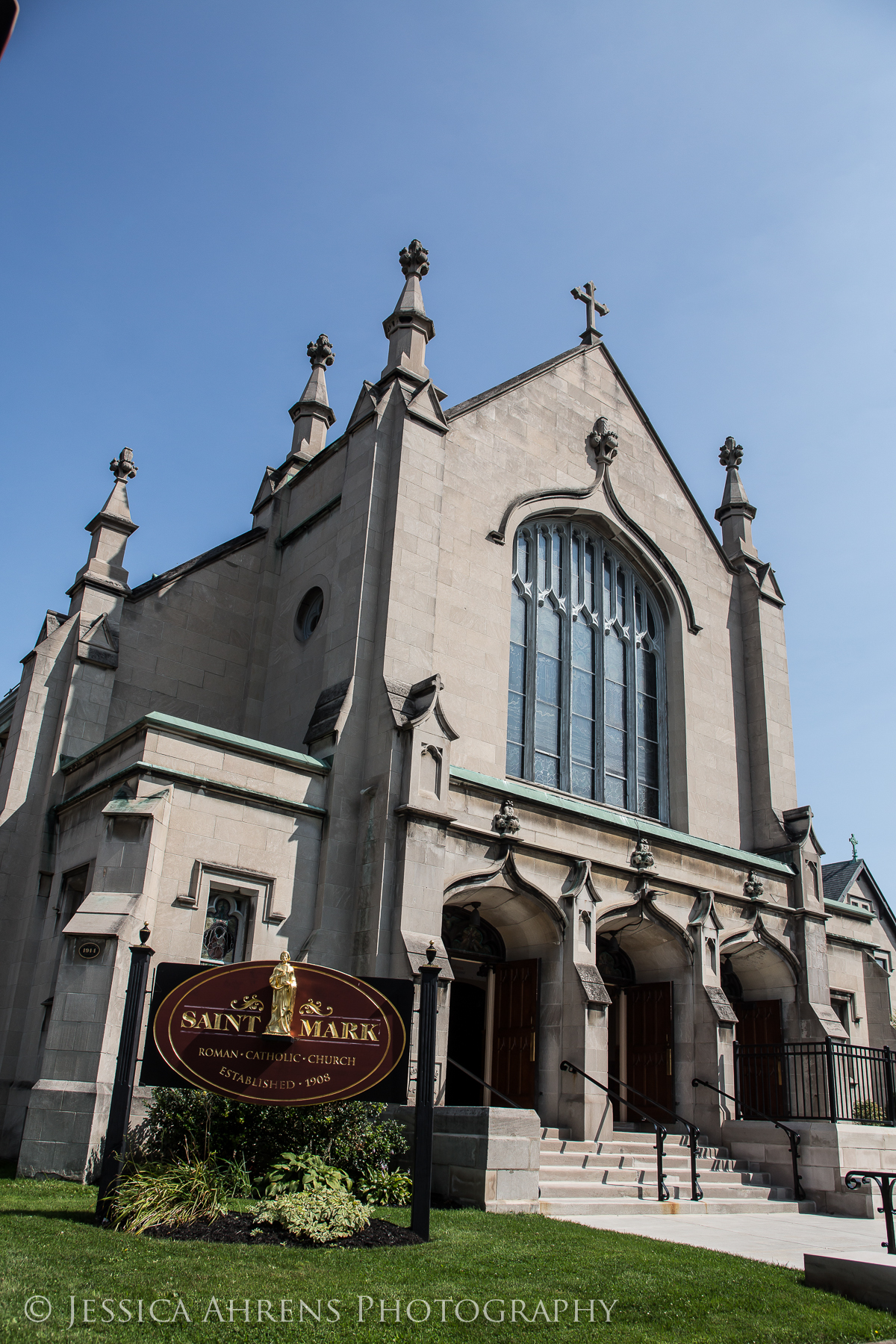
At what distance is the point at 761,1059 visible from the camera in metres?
20.6

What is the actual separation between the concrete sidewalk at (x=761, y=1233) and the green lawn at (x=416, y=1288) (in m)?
1.27

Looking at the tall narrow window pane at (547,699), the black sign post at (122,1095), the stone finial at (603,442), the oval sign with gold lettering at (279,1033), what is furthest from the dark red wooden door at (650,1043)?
the black sign post at (122,1095)

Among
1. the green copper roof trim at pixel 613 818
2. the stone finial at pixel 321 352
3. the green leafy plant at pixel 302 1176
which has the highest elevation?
the stone finial at pixel 321 352

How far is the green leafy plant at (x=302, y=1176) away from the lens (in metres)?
9.40

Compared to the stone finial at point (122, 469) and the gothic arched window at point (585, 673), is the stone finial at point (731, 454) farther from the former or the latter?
the stone finial at point (122, 469)

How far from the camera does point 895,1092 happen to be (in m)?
20.8

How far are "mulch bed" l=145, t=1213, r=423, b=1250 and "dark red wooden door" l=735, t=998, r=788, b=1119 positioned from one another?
1161cm

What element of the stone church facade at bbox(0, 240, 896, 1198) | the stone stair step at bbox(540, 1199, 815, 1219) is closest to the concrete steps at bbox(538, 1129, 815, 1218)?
the stone stair step at bbox(540, 1199, 815, 1219)

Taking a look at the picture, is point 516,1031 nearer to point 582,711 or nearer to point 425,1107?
point 582,711

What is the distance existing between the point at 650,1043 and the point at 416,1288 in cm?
1311

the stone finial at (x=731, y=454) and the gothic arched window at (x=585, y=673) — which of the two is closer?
the gothic arched window at (x=585, y=673)

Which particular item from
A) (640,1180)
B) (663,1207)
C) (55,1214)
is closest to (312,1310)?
(55,1214)

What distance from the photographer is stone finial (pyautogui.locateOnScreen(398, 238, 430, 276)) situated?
67.5 feet

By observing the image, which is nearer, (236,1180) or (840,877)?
(236,1180)
